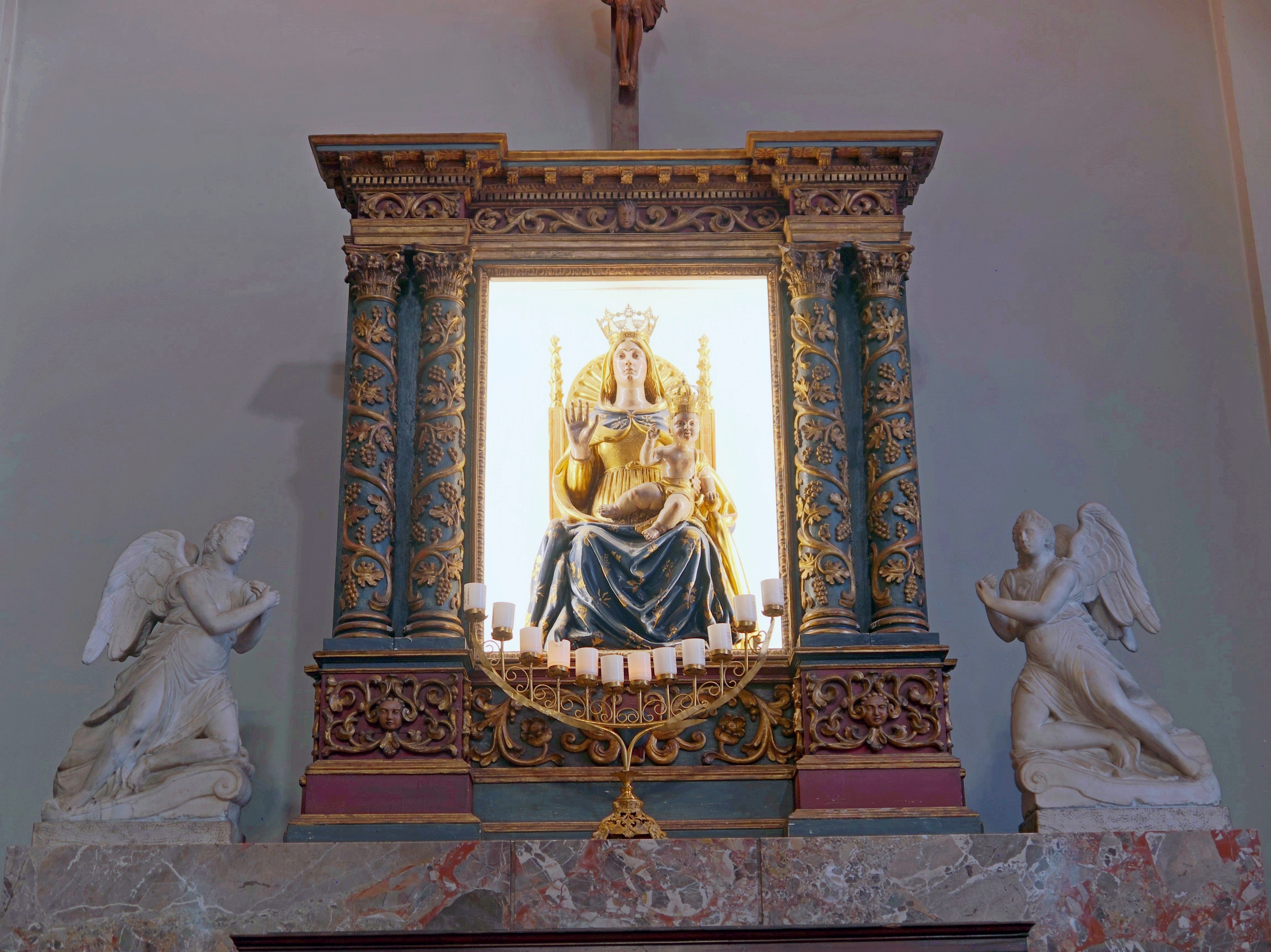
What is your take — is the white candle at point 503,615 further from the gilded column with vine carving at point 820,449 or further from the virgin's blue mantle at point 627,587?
the gilded column with vine carving at point 820,449

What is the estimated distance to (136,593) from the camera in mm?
6539

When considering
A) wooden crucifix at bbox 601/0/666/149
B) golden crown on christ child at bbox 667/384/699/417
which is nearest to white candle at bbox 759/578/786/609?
golden crown on christ child at bbox 667/384/699/417

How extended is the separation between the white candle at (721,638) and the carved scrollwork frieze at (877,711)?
1.39 feet

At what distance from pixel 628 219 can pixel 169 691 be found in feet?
9.22

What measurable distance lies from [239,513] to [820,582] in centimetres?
307

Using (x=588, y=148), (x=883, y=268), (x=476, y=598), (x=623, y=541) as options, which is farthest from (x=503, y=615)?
(x=588, y=148)

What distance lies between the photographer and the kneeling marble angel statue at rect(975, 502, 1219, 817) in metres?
6.04

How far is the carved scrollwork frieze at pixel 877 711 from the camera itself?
20.8 ft

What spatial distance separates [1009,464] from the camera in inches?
323

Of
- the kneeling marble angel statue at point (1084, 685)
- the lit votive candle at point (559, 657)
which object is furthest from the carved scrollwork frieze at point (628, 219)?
the lit votive candle at point (559, 657)

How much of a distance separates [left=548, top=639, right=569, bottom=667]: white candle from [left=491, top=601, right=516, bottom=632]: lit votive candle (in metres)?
0.18

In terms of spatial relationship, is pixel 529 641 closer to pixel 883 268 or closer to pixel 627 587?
pixel 627 587

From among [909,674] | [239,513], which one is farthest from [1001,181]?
[239,513]

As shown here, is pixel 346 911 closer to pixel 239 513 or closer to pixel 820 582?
pixel 820 582
